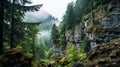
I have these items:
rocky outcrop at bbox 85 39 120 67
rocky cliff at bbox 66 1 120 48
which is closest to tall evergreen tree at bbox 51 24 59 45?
rocky cliff at bbox 66 1 120 48

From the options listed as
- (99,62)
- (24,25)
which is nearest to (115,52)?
(99,62)

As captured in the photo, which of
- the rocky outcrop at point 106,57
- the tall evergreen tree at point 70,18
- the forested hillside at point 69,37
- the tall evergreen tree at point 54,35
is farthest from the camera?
the tall evergreen tree at point 54,35

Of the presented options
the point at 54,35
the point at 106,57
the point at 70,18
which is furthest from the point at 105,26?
the point at 54,35

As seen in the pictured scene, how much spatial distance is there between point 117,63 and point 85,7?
2110 inches

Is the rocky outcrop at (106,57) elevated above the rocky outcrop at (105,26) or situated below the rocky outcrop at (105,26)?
below

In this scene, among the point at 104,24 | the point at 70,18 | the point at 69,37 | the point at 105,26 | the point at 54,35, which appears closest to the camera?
the point at 105,26

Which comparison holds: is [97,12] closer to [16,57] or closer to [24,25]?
[24,25]

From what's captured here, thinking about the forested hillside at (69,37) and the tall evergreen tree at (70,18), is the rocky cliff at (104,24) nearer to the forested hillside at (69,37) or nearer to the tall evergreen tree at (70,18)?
the forested hillside at (69,37)

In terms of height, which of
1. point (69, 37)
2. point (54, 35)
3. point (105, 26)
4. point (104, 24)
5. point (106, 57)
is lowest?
point (106, 57)

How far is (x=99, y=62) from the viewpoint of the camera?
1367cm

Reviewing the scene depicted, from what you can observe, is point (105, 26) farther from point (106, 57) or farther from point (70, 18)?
point (106, 57)

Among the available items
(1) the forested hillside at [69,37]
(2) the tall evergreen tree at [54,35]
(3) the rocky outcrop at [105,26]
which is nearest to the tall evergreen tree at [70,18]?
(1) the forested hillside at [69,37]

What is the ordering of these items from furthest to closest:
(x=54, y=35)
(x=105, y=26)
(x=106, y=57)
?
(x=54, y=35), (x=105, y=26), (x=106, y=57)

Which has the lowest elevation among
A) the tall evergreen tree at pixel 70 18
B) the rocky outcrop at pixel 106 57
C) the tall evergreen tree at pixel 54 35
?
the rocky outcrop at pixel 106 57
